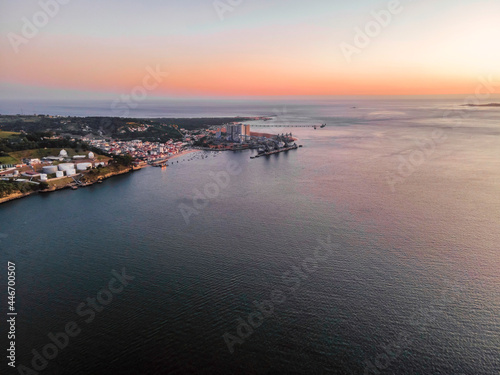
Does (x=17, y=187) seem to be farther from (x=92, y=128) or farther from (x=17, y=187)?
(x=92, y=128)

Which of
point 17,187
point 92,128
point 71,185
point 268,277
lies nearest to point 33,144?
point 71,185

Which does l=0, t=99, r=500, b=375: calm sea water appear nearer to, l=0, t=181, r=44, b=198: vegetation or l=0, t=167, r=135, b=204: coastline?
l=0, t=167, r=135, b=204: coastline

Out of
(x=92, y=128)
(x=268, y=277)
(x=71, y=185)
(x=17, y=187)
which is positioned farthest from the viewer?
(x=92, y=128)

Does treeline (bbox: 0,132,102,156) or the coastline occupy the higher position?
treeline (bbox: 0,132,102,156)

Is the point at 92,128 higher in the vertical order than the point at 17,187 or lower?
higher

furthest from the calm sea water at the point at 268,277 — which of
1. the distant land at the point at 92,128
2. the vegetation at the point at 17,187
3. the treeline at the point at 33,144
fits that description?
the distant land at the point at 92,128

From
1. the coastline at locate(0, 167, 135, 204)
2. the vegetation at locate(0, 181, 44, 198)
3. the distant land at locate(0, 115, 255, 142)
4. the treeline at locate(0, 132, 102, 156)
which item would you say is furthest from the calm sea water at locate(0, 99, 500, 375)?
the distant land at locate(0, 115, 255, 142)

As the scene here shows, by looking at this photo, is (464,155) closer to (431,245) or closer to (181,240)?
(431,245)

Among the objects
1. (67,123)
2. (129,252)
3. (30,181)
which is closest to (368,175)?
(129,252)

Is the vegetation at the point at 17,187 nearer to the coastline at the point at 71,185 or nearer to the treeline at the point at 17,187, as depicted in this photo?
the treeline at the point at 17,187
